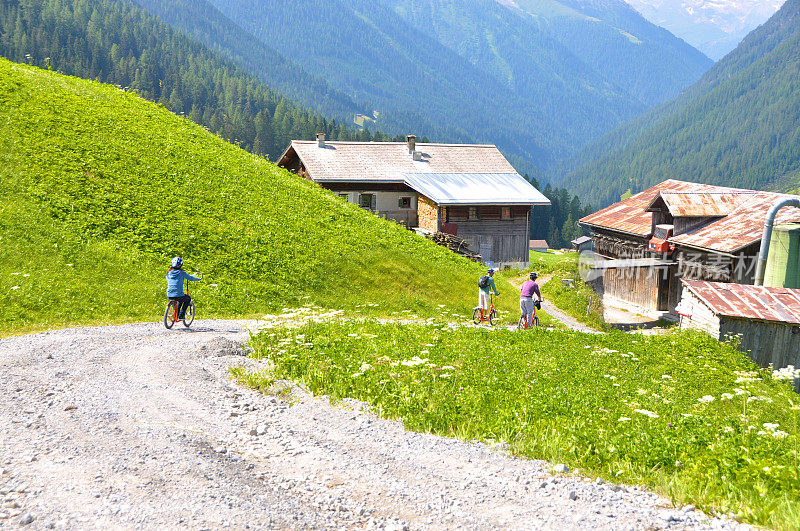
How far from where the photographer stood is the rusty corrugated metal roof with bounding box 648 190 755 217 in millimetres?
32938

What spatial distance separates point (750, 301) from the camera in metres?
19.8

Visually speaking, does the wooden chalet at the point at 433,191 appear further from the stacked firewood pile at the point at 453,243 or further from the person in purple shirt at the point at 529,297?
the person in purple shirt at the point at 529,297

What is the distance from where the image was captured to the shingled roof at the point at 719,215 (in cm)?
2902

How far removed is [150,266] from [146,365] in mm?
10233

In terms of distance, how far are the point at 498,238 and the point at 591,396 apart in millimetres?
40590

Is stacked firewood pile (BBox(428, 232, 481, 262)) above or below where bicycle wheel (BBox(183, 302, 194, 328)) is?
above

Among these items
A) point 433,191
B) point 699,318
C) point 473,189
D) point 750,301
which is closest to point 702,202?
point 750,301

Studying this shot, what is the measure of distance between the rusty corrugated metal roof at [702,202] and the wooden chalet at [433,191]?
15.8 m

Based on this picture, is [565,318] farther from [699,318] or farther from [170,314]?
[170,314]

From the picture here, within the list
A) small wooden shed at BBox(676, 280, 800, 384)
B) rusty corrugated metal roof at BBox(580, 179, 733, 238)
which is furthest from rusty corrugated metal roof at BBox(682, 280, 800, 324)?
rusty corrugated metal roof at BBox(580, 179, 733, 238)

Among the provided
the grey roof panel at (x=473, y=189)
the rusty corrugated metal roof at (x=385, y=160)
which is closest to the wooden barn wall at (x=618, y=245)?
the grey roof panel at (x=473, y=189)

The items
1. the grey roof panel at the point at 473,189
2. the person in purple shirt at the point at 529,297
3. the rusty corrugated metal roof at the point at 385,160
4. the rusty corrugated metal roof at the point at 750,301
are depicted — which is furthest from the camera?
the rusty corrugated metal roof at the point at 385,160

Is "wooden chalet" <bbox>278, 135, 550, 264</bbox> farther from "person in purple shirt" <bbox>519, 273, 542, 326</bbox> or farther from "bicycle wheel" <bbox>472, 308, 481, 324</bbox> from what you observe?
"person in purple shirt" <bbox>519, 273, 542, 326</bbox>

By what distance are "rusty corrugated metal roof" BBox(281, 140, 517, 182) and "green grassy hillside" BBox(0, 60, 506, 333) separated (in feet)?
45.1
